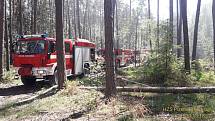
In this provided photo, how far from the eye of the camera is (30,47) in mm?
15820

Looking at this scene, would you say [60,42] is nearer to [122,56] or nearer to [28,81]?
[28,81]

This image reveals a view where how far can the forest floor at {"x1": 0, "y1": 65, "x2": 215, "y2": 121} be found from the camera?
897 cm

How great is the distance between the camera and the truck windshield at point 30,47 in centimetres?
1559

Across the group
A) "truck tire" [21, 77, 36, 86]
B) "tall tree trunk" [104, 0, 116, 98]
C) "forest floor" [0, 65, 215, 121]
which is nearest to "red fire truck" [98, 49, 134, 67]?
"truck tire" [21, 77, 36, 86]

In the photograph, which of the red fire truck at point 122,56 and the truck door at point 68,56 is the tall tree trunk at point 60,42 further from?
the red fire truck at point 122,56

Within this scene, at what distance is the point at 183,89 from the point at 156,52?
14.9 feet

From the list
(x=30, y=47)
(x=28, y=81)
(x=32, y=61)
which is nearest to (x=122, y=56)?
(x=28, y=81)

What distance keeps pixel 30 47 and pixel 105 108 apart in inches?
283

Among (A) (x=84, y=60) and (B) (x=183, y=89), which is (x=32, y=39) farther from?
(B) (x=183, y=89)

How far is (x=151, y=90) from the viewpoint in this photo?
1274 centimetres

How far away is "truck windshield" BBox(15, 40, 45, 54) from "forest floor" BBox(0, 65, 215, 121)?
2.91 m

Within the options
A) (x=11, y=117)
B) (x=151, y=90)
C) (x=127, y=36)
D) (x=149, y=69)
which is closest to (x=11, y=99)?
(x=11, y=117)

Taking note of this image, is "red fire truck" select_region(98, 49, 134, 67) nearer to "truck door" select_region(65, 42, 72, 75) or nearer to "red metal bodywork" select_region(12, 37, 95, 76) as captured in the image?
"truck door" select_region(65, 42, 72, 75)

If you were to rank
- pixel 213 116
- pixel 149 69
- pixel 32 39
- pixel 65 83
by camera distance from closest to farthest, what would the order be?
pixel 213 116, pixel 65 83, pixel 32 39, pixel 149 69
